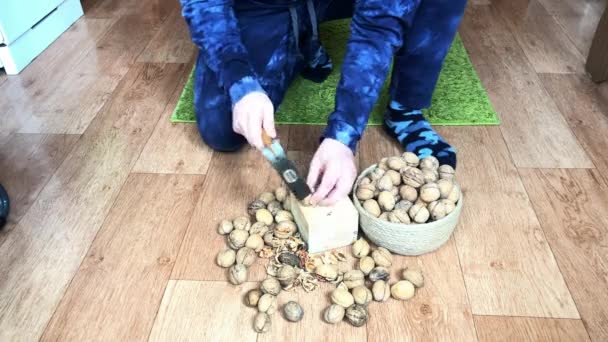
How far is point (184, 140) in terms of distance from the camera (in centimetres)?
124

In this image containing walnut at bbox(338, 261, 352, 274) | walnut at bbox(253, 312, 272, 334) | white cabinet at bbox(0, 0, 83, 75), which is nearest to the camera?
walnut at bbox(253, 312, 272, 334)

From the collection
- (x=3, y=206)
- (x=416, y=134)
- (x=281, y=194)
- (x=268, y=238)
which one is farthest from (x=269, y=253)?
(x=3, y=206)

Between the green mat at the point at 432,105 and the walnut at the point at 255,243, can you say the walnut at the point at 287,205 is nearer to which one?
the walnut at the point at 255,243

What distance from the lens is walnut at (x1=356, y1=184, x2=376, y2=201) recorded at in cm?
91

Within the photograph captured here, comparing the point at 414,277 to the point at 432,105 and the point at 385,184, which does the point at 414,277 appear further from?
the point at 432,105

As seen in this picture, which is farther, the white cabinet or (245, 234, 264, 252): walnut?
the white cabinet

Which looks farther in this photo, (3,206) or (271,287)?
(3,206)

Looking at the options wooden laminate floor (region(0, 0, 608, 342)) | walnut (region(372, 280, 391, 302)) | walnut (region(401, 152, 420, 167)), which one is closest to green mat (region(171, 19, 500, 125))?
wooden laminate floor (region(0, 0, 608, 342))

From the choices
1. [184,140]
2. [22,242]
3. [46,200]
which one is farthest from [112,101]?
[22,242]

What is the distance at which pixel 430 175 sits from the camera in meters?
0.94

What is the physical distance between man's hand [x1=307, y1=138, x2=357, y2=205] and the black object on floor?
620 mm

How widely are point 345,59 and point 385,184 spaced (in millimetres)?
232

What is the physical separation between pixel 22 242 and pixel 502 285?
883 millimetres

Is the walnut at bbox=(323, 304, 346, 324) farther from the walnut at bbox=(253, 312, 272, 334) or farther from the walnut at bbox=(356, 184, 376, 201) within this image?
the walnut at bbox=(356, 184, 376, 201)
